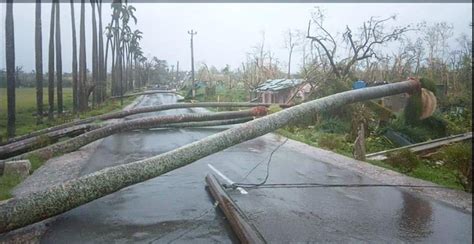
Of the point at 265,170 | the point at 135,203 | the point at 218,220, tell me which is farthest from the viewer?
the point at 265,170

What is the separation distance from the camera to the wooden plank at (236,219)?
5.36m

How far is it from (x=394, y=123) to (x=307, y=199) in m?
10.6

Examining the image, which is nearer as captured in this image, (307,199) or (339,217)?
(339,217)

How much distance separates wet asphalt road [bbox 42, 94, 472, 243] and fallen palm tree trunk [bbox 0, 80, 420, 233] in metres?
0.45

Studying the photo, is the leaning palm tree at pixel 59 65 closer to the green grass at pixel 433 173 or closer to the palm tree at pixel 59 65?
the palm tree at pixel 59 65

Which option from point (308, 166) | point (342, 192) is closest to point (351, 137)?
point (308, 166)

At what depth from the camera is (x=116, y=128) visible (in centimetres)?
1523

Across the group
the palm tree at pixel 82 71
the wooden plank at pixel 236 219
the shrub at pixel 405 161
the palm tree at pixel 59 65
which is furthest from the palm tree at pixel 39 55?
the shrub at pixel 405 161

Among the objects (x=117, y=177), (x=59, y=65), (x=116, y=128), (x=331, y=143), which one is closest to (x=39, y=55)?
(x=59, y=65)

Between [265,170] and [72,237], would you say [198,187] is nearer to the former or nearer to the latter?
[265,170]

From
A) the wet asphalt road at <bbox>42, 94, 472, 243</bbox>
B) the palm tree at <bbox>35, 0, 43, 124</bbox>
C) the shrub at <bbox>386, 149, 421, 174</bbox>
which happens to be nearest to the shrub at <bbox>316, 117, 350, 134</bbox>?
the shrub at <bbox>386, 149, 421, 174</bbox>

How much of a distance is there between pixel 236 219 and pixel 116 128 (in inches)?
407

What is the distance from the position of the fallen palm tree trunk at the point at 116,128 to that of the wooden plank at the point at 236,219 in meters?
6.73

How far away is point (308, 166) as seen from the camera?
454 inches
